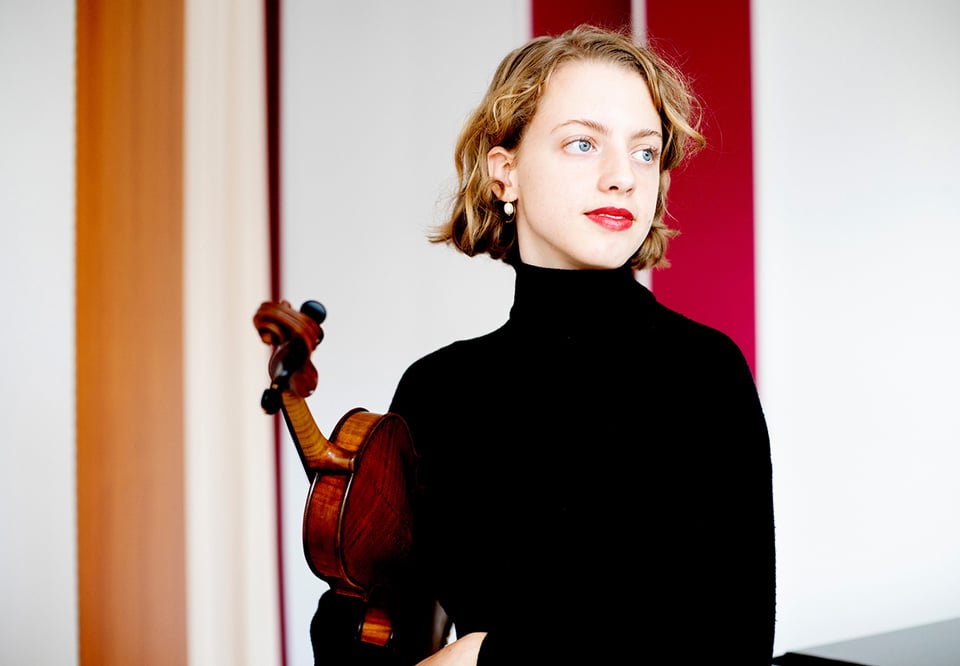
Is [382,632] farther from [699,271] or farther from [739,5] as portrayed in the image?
[739,5]

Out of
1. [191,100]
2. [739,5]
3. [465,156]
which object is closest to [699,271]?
[739,5]

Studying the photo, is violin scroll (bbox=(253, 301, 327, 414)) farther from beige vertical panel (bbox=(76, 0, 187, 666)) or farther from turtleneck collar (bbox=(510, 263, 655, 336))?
beige vertical panel (bbox=(76, 0, 187, 666))

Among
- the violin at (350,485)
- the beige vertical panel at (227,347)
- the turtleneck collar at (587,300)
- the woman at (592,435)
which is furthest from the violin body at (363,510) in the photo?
the beige vertical panel at (227,347)

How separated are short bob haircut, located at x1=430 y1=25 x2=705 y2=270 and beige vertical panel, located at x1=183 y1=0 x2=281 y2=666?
1008 millimetres

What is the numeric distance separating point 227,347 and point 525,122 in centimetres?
126

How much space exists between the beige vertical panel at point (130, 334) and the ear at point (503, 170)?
3.80 ft

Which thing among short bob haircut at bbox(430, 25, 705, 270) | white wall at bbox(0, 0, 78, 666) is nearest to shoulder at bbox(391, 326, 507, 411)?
short bob haircut at bbox(430, 25, 705, 270)

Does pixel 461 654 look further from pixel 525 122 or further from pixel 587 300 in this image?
pixel 525 122

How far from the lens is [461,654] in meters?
1.09

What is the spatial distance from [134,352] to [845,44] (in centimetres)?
173

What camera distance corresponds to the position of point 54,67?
7.12 ft

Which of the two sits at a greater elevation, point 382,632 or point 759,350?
point 759,350

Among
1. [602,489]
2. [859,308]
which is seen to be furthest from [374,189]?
[602,489]

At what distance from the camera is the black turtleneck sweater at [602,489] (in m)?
1.07
